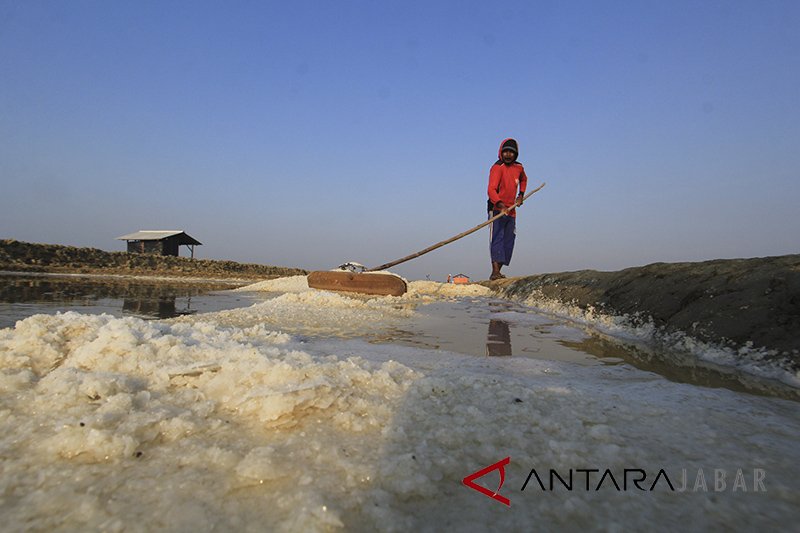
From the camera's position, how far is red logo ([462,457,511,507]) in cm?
77

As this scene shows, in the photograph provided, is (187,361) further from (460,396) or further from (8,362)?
(460,396)

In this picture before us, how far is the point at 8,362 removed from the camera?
4.03 feet

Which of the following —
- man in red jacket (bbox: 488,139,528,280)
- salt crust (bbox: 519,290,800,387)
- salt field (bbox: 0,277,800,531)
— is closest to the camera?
salt field (bbox: 0,277,800,531)

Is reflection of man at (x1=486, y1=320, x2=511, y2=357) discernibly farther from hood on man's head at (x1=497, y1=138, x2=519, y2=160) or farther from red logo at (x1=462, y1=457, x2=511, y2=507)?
hood on man's head at (x1=497, y1=138, x2=519, y2=160)

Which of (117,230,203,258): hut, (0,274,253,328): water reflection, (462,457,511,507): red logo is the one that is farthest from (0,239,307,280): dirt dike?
(462,457,511,507): red logo

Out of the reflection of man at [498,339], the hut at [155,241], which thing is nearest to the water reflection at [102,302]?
the reflection of man at [498,339]

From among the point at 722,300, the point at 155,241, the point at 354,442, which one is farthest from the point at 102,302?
the point at 155,241

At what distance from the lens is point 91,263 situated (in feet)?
66.5

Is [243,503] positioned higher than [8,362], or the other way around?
[8,362]

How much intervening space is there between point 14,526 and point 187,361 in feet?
2.44

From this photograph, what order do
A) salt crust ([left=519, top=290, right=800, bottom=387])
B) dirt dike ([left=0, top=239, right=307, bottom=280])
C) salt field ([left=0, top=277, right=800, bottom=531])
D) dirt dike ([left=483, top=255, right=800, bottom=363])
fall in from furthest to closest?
dirt dike ([left=0, top=239, right=307, bottom=280])
dirt dike ([left=483, top=255, right=800, bottom=363])
salt crust ([left=519, top=290, right=800, bottom=387])
salt field ([left=0, top=277, right=800, bottom=531])

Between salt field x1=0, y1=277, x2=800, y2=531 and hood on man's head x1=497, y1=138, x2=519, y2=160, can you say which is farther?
hood on man's head x1=497, y1=138, x2=519, y2=160

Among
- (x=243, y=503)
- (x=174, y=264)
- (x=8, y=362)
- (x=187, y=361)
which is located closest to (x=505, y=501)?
(x=243, y=503)

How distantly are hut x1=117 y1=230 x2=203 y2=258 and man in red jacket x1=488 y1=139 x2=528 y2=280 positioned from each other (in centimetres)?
3180
